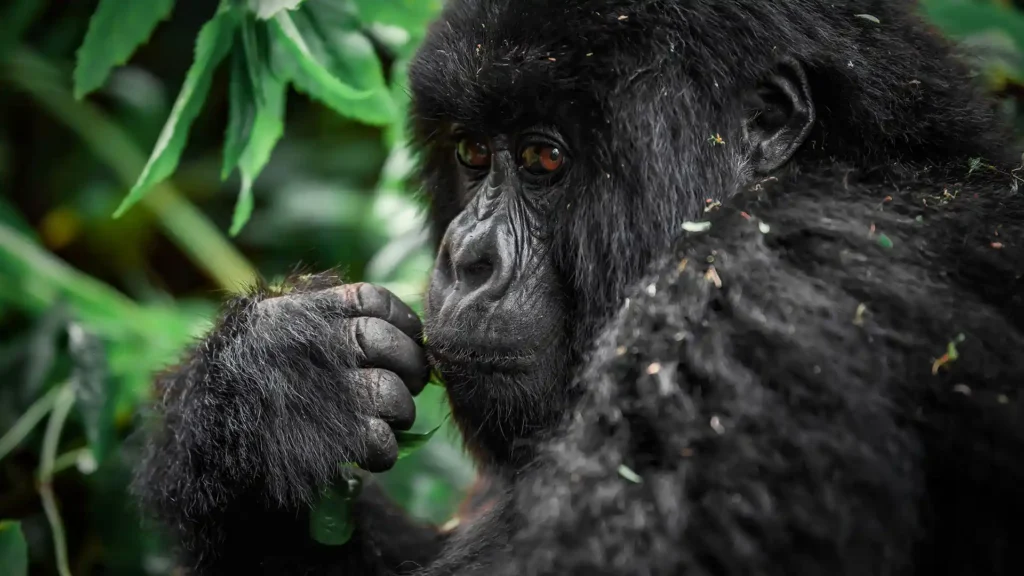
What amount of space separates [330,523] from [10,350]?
1.94m

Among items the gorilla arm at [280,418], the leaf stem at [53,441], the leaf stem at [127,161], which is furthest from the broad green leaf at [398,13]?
the leaf stem at [127,161]

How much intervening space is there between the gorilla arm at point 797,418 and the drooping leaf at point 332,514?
65cm

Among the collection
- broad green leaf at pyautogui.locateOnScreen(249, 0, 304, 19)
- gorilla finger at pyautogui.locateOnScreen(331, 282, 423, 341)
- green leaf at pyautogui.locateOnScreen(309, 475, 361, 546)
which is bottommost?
green leaf at pyautogui.locateOnScreen(309, 475, 361, 546)

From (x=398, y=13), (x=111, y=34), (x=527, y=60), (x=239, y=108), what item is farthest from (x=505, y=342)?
(x=111, y=34)

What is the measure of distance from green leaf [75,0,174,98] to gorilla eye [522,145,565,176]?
1028mm

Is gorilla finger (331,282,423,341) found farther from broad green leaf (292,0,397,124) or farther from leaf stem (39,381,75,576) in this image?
leaf stem (39,381,75,576)

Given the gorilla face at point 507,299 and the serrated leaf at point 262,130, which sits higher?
the serrated leaf at point 262,130

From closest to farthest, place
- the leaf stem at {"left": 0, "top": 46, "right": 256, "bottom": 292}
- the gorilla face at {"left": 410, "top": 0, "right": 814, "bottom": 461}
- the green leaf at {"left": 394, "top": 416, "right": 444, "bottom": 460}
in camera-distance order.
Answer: the gorilla face at {"left": 410, "top": 0, "right": 814, "bottom": 461} → the green leaf at {"left": 394, "top": 416, "right": 444, "bottom": 460} → the leaf stem at {"left": 0, "top": 46, "right": 256, "bottom": 292}

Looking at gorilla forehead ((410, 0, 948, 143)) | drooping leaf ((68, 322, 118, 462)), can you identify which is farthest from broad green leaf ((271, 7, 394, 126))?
drooping leaf ((68, 322, 118, 462))

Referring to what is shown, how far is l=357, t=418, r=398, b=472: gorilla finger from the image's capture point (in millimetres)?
2070

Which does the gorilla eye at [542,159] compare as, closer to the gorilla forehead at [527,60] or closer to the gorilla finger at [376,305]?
the gorilla forehead at [527,60]

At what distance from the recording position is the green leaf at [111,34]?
93.0 inches

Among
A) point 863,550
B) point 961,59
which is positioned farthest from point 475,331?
point 961,59

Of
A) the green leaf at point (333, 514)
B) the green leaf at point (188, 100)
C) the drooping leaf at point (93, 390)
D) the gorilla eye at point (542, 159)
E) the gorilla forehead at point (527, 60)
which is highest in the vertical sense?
the green leaf at point (188, 100)
